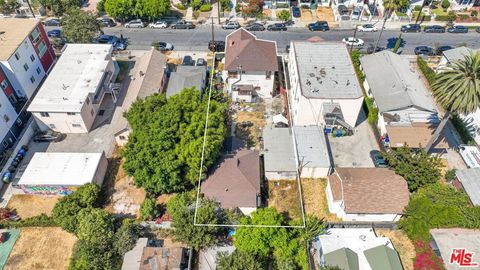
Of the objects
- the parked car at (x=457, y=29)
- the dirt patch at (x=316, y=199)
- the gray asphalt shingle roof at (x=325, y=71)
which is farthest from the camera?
the parked car at (x=457, y=29)

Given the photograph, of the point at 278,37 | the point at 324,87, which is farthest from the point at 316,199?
the point at 278,37

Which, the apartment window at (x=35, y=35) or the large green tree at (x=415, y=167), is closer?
the large green tree at (x=415, y=167)

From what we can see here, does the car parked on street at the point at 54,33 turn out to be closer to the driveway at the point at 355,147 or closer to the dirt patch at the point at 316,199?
the driveway at the point at 355,147

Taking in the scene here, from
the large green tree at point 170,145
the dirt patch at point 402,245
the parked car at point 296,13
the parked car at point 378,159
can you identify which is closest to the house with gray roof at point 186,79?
the large green tree at point 170,145

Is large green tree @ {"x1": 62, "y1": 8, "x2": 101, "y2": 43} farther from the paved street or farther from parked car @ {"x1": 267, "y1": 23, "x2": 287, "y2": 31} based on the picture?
parked car @ {"x1": 267, "y1": 23, "x2": 287, "y2": 31}

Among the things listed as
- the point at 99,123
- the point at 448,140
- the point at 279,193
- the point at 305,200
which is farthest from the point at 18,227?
the point at 448,140

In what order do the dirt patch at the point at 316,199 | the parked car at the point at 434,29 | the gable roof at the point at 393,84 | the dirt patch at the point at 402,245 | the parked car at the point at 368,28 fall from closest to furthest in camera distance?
the dirt patch at the point at 402,245 < the dirt patch at the point at 316,199 < the gable roof at the point at 393,84 < the parked car at the point at 434,29 < the parked car at the point at 368,28

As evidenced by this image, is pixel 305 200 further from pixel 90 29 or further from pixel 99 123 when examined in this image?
pixel 90 29

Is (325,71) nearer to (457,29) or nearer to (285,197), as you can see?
(285,197)
